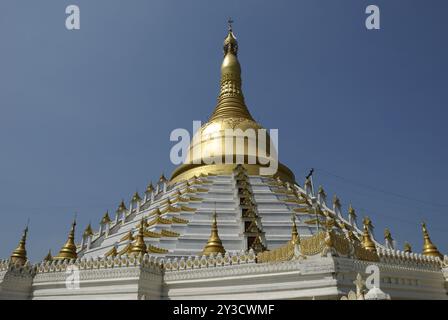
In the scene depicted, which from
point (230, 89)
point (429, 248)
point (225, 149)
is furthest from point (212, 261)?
point (230, 89)

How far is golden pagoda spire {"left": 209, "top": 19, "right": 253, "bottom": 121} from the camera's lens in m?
38.1

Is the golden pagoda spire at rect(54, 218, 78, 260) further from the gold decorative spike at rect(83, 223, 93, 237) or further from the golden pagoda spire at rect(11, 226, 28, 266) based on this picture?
the gold decorative spike at rect(83, 223, 93, 237)

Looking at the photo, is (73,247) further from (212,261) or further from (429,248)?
(429,248)

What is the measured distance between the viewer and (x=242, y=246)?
19.7 metres

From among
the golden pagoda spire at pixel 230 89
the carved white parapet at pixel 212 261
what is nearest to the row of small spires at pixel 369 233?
the carved white parapet at pixel 212 261

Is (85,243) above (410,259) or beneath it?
above

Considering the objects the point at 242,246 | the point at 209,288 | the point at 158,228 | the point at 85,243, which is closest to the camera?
the point at 209,288

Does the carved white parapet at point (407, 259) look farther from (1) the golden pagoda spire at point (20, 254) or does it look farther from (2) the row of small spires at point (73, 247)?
(1) the golden pagoda spire at point (20, 254)

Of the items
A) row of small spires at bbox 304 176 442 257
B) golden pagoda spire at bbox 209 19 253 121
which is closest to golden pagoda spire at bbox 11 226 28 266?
row of small spires at bbox 304 176 442 257


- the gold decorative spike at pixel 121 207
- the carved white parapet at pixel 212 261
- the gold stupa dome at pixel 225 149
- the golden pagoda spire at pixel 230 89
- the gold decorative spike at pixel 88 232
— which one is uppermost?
the golden pagoda spire at pixel 230 89

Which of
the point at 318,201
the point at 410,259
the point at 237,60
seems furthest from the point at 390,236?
the point at 237,60

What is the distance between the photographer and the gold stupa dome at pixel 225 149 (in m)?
32.6
